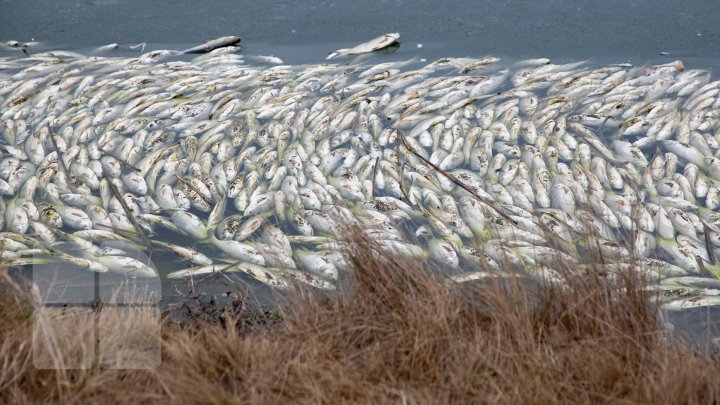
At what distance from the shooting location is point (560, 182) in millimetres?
4422

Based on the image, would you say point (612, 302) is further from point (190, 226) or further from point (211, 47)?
point (211, 47)

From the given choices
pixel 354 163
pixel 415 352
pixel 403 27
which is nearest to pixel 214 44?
pixel 403 27

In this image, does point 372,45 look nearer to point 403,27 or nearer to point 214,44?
point 403,27

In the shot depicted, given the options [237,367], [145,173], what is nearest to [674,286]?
[237,367]

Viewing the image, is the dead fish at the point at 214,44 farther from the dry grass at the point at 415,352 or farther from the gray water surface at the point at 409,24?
the dry grass at the point at 415,352

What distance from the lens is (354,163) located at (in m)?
4.68

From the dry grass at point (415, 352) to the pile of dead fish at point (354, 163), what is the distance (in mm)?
277

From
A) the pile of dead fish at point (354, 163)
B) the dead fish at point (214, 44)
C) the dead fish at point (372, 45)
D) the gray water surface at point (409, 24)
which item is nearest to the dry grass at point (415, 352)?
the pile of dead fish at point (354, 163)

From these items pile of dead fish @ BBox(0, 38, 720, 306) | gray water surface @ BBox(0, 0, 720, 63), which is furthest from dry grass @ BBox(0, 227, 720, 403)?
gray water surface @ BBox(0, 0, 720, 63)

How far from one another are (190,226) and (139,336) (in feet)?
4.66

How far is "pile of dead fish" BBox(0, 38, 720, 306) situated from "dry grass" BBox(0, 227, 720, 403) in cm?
28

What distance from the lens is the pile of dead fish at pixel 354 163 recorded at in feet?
12.9

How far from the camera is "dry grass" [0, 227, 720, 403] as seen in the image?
2559 mm

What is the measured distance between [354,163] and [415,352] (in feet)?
6.85
